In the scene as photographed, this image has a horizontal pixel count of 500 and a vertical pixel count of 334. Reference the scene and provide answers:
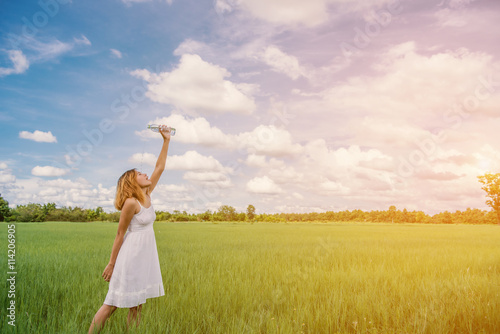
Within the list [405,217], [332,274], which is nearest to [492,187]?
[405,217]

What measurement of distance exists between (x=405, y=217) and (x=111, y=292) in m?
112

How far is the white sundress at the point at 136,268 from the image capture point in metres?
3.44

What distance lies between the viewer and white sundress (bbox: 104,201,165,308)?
11.3 ft

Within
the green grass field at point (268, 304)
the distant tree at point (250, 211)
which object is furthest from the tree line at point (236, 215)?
the green grass field at point (268, 304)

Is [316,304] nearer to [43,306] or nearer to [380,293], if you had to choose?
[380,293]

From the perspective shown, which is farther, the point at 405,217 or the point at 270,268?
the point at 405,217

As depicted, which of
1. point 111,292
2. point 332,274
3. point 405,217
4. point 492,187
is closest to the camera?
point 111,292

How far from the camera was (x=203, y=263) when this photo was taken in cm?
914

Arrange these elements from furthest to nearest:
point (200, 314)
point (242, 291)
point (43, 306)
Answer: point (242, 291)
point (43, 306)
point (200, 314)

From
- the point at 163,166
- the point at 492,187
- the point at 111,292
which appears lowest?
the point at 111,292

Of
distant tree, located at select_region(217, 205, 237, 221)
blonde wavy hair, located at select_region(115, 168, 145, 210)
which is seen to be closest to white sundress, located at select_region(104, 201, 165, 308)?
blonde wavy hair, located at select_region(115, 168, 145, 210)

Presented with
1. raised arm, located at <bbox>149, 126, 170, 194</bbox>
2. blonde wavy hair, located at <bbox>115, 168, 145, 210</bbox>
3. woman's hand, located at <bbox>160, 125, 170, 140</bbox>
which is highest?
woman's hand, located at <bbox>160, 125, 170, 140</bbox>

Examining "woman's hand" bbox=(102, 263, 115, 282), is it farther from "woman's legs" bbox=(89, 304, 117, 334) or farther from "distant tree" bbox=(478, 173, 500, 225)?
"distant tree" bbox=(478, 173, 500, 225)

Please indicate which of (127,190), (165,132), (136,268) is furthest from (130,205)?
(165,132)
